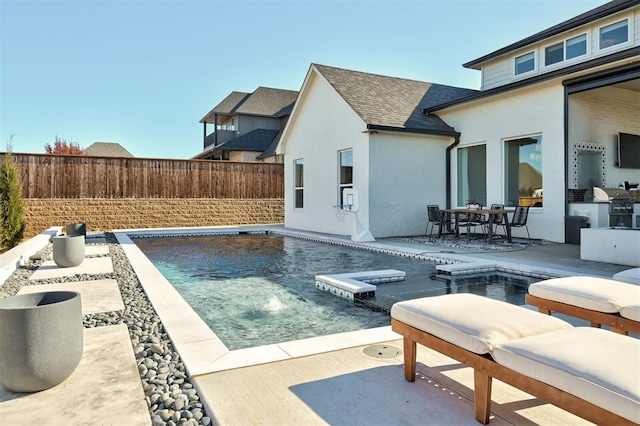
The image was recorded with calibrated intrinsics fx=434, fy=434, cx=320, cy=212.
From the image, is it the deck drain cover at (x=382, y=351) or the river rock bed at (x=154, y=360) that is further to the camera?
the deck drain cover at (x=382, y=351)

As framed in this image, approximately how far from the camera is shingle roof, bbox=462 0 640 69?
35.3 feet

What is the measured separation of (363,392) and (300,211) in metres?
13.3

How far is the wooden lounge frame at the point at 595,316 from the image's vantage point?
9.16 ft

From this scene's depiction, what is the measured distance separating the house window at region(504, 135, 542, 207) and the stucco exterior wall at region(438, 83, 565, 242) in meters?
0.14

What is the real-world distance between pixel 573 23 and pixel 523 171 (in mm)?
4376

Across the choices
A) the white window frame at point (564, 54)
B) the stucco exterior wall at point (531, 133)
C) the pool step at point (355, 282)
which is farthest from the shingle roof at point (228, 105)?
the pool step at point (355, 282)

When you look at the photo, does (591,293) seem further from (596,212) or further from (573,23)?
(573,23)

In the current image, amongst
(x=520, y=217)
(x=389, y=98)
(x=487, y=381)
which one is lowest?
(x=487, y=381)

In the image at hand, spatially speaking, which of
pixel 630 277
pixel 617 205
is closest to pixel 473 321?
pixel 630 277

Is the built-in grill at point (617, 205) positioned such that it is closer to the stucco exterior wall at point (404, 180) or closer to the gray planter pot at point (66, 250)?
the stucco exterior wall at point (404, 180)

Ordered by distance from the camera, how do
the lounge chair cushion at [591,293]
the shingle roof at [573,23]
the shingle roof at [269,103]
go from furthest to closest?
the shingle roof at [269,103], the shingle roof at [573,23], the lounge chair cushion at [591,293]

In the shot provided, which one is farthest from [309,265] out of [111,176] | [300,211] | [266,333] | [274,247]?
[111,176]

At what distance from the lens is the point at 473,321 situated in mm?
2281

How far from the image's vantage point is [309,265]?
315 inches
